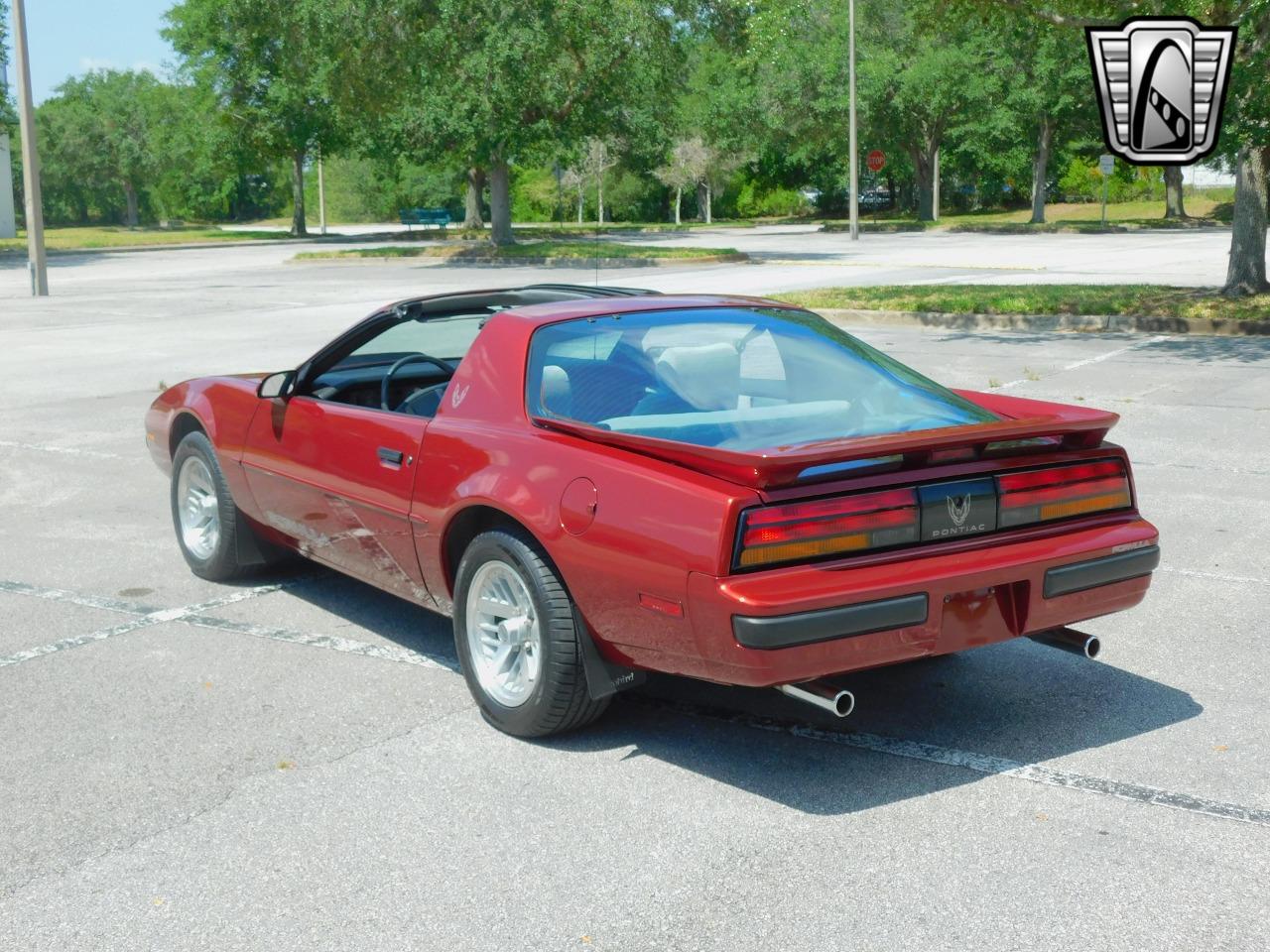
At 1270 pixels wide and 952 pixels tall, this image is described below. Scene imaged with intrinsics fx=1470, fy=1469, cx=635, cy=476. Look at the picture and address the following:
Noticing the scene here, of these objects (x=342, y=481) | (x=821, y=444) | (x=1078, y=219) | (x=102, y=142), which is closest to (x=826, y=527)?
(x=821, y=444)

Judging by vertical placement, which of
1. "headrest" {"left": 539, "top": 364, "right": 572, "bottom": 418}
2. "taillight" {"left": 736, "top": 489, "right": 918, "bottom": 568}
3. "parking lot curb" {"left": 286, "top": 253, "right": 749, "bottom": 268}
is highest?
"parking lot curb" {"left": 286, "top": 253, "right": 749, "bottom": 268}

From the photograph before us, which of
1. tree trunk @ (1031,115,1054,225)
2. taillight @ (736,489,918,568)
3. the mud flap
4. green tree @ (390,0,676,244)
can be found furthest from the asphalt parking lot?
tree trunk @ (1031,115,1054,225)

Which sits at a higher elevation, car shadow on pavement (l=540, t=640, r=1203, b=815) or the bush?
the bush

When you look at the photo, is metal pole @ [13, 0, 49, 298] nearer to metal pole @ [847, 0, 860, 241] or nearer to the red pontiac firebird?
metal pole @ [847, 0, 860, 241]

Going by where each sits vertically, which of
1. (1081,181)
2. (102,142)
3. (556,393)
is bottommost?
(556,393)

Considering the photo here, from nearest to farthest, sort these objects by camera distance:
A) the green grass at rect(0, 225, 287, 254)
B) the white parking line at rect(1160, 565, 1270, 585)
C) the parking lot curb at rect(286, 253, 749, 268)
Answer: the white parking line at rect(1160, 565, 1270, 585) → the parking lot curb at rect(286, 253, 749, 268) → the green grass at rect(0, 225, 287, 254)

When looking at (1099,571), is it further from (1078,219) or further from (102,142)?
(102,142)

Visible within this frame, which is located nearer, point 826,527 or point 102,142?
point 826,527

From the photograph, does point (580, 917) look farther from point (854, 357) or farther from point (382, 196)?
point (382, 196)

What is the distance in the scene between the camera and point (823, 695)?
165 inches

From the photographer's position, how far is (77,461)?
33.6ft

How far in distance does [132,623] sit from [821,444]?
3417 millimetres

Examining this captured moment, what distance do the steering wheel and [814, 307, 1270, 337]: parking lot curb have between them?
13.1 meters

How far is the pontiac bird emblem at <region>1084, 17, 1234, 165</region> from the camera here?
54.3 ft
